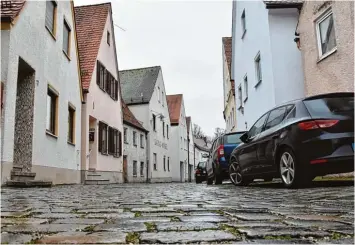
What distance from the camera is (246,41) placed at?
19.9 meters

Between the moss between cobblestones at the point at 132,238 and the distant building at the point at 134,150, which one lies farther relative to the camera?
the distant building at the point at 134,150

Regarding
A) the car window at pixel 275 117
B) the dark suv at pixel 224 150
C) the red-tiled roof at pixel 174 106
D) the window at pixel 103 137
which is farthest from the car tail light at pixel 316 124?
the red-tiled roof at pixel 174 106

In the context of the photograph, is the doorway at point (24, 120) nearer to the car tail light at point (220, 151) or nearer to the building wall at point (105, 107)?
the car tail light at point (220, 151)

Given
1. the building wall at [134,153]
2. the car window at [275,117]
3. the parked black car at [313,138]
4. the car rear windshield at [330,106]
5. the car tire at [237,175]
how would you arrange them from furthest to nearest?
the building wall at [134,153] < the car tire at [237,175] < the car window at [275,117] < the car rear windshield at [330,106] < the parked black car at [313,138]

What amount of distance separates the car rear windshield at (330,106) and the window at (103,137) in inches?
602

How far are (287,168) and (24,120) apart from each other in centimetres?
829

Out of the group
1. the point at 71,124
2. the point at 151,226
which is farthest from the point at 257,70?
the point at 151,226

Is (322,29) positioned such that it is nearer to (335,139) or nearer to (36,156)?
(335,139)

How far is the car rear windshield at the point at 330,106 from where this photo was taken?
7.36 meters

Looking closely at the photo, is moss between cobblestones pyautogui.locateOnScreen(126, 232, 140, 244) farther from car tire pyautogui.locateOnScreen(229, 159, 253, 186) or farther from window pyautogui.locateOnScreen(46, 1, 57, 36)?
window pyautogui.locateOnScreen(46, 1, 57, 36)

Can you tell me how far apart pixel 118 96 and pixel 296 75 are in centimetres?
1335

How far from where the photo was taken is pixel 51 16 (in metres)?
15.1

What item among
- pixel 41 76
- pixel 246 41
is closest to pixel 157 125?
pixel 246 41

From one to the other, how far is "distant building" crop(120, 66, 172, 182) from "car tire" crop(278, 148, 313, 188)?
2867cm
